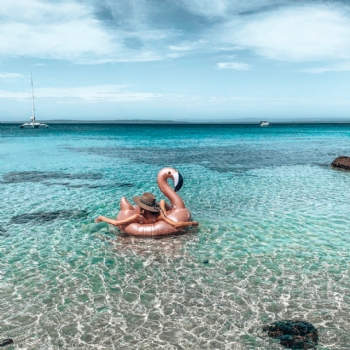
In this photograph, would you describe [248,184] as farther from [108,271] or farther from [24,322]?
[24,322]

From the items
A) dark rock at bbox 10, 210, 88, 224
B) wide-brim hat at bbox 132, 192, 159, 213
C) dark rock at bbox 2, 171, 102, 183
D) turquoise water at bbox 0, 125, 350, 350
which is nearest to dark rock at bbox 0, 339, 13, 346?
turquoise water at bbox 0, 125, 350, 350

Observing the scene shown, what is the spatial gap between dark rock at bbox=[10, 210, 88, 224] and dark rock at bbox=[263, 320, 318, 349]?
32.5ft

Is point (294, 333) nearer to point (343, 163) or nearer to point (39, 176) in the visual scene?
point (39, 176)

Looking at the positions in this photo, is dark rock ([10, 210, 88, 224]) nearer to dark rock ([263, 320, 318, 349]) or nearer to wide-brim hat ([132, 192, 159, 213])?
wide-brim hat ([132, 192, 159, 213])

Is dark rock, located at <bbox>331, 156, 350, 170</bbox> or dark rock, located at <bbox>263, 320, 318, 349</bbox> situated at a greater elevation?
dark rock, located at <bbox>331, 156, 350, 170</bbox>

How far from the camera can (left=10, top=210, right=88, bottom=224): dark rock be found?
14516 millimetres

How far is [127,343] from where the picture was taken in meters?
6.96

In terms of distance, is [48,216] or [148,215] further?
[48,216]

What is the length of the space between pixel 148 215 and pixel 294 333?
659cm

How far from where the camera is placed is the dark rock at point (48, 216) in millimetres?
14516

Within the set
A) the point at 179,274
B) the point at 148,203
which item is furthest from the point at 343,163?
the point at 179,274

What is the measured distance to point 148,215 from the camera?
12547 mm

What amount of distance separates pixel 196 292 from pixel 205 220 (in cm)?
565

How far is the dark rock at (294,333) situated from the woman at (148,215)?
5.57m
